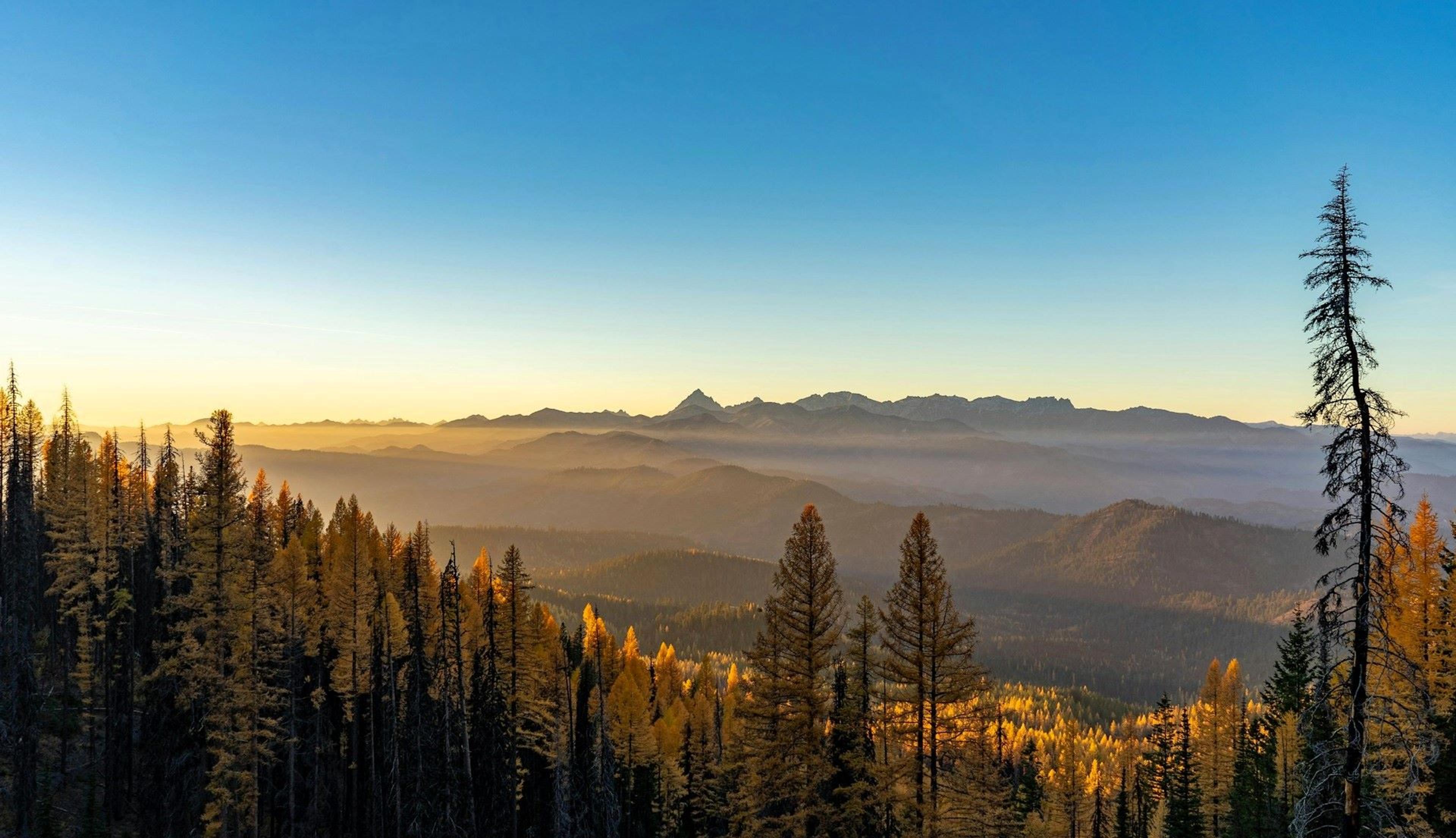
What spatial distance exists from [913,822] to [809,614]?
33.2ft

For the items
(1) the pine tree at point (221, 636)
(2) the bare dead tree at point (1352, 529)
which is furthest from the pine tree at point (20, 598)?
(2) the bare dead tree at point (1352, 529)

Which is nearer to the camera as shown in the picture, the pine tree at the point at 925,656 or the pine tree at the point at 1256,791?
the pine tree at the point at 925,656

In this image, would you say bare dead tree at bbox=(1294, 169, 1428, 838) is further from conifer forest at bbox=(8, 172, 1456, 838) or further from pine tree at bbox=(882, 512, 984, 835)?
pine tree at bbox=(882, 512, 984, 835)

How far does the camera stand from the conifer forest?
22609mm

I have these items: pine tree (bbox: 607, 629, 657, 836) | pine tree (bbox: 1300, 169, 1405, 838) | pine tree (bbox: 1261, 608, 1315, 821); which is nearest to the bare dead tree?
pine tree (bbox: 1300, 169, 1405, 838)

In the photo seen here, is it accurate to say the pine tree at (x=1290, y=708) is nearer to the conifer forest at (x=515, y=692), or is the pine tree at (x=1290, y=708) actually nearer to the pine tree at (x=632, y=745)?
the conifer forest at (x=515, y=692)

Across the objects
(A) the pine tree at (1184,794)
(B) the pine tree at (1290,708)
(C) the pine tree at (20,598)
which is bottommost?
(A) the pine tree at (1184,794)

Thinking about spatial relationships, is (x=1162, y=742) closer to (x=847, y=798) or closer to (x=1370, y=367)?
(x=847, y=798)

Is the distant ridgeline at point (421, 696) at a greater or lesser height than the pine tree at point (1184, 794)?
greater

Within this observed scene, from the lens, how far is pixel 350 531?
5450 cm

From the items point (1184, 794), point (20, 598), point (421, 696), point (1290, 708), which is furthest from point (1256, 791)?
point (20, 598)

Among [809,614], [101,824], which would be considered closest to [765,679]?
[809,614]

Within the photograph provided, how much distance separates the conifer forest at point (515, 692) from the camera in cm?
2261

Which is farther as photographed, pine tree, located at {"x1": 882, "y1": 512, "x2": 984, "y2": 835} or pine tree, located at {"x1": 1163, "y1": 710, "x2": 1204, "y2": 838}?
pine tree, located at {"x1": 1163, "y1": 710, "x2": 1204, "y2": 838}
